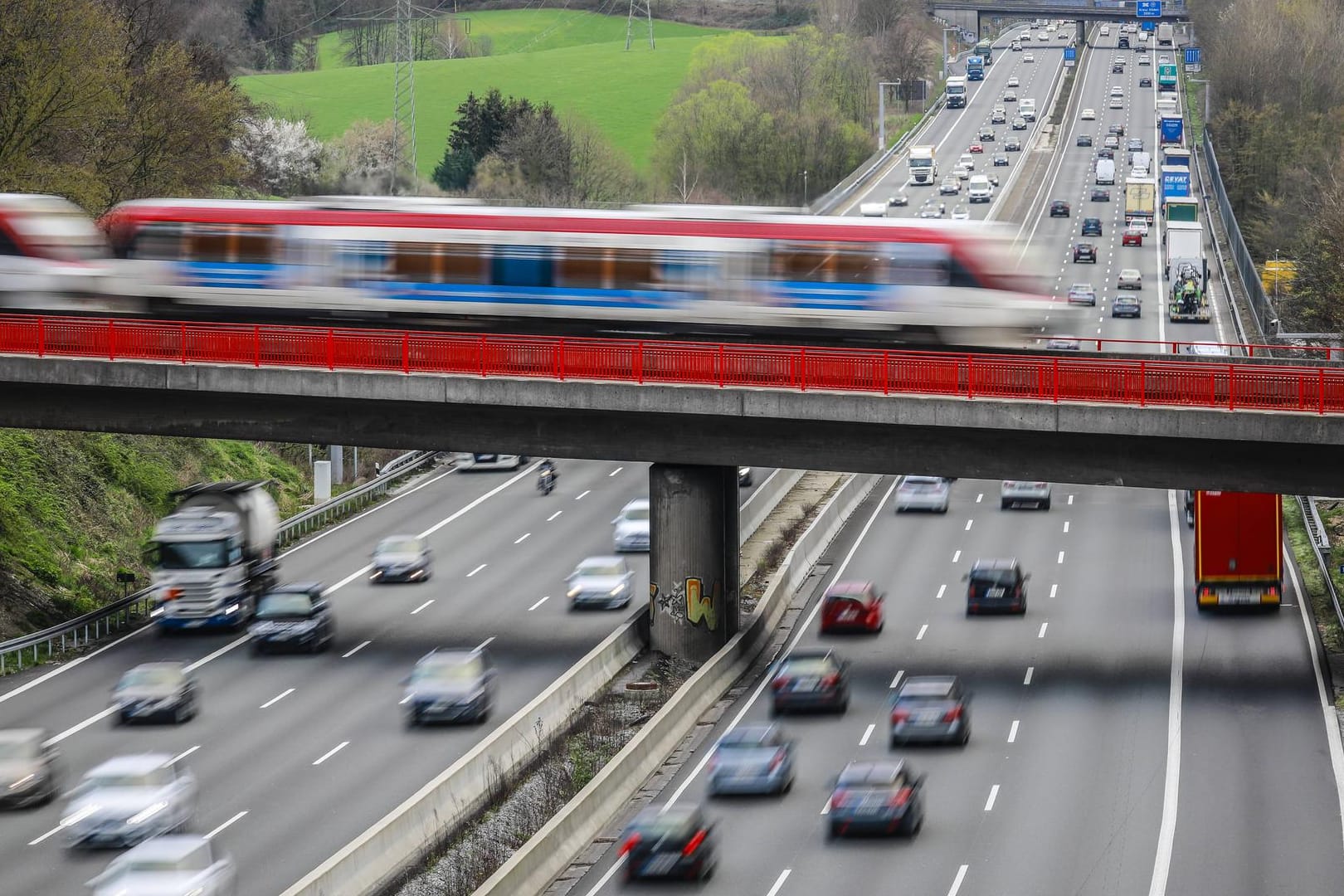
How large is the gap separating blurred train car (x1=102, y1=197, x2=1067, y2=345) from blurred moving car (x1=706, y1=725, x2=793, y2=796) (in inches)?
434

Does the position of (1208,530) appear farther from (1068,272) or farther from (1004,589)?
(1068,272)

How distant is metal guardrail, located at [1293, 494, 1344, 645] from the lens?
1879 inches

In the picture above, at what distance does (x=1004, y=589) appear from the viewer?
47.7 m

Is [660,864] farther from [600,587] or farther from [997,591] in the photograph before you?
[997,591]

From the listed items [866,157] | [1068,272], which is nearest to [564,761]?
[1068,272]

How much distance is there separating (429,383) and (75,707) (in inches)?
413

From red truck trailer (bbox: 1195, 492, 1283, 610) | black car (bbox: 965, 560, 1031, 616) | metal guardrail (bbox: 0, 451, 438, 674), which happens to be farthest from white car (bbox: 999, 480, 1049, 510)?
metal guardrail (bbox: 0, 451, 438, 674)

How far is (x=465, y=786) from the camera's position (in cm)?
3238

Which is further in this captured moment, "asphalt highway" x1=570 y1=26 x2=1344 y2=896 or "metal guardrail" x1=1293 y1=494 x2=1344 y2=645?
"metal guardrail" x1=1293 y1=494 x2=1344 y2=645

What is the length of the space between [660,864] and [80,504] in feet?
108

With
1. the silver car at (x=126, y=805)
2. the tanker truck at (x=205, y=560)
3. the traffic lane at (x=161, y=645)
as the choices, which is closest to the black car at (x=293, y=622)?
the traffic lane at (x=161, y=645)

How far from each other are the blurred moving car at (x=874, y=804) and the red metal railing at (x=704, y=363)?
10.2 m

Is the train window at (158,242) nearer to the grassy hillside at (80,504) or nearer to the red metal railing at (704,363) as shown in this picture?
the red metal railing at (704,363)

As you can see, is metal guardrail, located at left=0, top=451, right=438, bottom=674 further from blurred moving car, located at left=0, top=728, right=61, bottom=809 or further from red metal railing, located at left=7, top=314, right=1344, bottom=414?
blurred moving car, located at left=0, top=728, right=61, bottom=809
